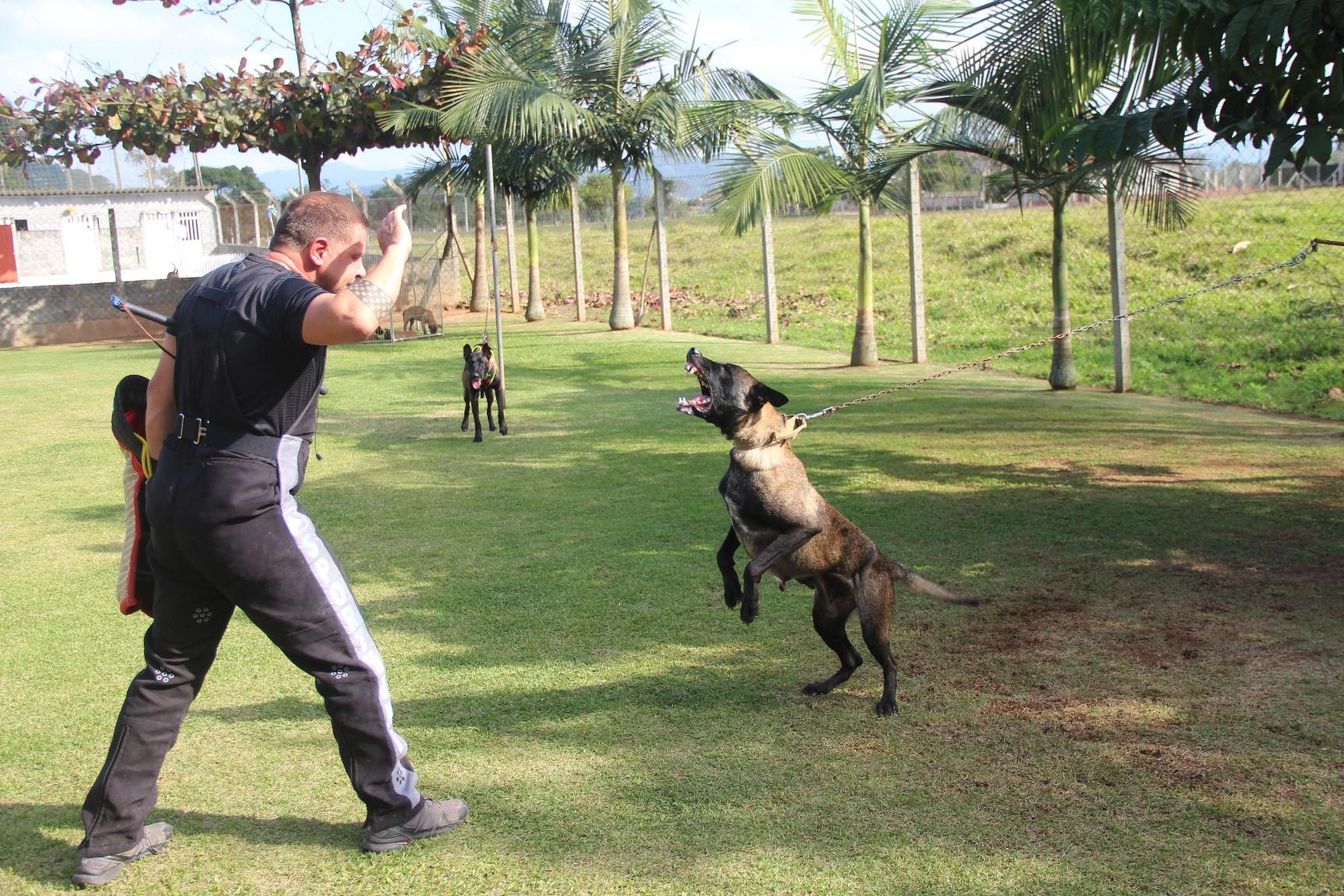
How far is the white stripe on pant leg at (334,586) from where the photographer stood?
317 centimetres

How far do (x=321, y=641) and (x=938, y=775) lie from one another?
214 cm

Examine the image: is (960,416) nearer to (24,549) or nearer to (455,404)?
(455,404)

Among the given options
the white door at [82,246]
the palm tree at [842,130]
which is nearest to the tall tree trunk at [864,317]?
the palm tree at [842,130]

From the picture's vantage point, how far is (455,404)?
1377 cm

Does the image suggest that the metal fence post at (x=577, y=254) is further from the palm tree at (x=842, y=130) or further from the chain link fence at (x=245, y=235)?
the palm tree at (x=842, y=130)

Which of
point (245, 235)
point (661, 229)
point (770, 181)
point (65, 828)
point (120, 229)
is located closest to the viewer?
point (65, 828)

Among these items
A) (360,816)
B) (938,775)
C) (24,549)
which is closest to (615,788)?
(360,816)

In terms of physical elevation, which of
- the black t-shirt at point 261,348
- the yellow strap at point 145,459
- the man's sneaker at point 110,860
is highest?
the black t-shirt at point 261,348

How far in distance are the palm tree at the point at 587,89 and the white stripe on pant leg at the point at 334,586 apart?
16.0 meters

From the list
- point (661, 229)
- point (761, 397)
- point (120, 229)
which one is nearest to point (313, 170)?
point (661, 229)

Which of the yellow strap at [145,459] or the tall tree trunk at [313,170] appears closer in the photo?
the yellow strap at [145,459]

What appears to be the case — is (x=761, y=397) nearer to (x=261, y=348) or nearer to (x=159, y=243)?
(x=261, y=348)

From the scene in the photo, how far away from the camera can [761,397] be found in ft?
14.4

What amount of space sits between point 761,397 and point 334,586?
6.21 feet
